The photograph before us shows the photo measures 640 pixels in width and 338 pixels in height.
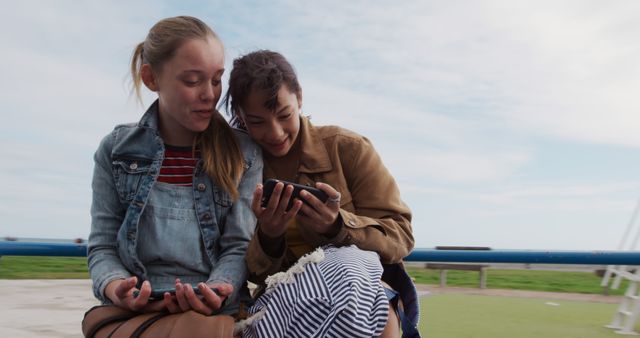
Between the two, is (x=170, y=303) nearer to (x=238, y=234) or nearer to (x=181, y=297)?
(x=181, y=297)

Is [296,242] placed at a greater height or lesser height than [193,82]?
lesser

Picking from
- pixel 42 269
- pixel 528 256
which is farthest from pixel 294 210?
pixel 42 269

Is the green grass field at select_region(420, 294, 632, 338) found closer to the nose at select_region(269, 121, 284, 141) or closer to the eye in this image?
the nose at select_region(269, 121, 284, 141)

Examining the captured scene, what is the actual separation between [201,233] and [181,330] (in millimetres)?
309

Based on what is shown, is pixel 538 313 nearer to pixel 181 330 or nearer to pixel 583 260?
pixel 583 260

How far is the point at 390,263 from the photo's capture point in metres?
1.61

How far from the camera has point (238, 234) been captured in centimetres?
161

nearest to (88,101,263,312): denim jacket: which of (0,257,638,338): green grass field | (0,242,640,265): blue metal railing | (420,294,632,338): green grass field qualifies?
(0,242,640,265): blue metal railing

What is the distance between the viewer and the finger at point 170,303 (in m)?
1.39

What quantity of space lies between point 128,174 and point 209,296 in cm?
43

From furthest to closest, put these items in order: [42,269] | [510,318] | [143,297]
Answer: [42,269], [510,318], [143,297]

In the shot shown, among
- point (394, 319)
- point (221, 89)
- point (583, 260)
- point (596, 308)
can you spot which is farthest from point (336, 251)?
point (596, 308)

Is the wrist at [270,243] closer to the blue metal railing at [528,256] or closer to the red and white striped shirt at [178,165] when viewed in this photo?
the red and white striped shirt at [178,165]

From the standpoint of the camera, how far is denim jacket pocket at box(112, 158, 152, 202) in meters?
1.59
